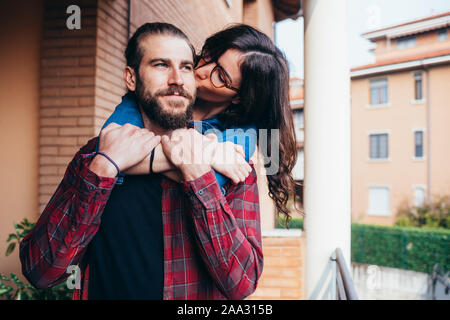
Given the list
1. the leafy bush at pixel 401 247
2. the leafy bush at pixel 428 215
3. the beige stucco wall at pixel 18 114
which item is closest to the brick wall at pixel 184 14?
the beige stucco wall at pixel 18 114

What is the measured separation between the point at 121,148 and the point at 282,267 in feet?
7.05

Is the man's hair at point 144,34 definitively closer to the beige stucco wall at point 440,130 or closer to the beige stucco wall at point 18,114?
the beige stucco wall at point 18,114

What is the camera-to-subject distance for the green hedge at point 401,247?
39.0 feet

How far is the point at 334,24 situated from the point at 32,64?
1.74 m

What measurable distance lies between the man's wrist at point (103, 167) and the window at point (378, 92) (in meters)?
18.0

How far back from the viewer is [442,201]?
50.1ft

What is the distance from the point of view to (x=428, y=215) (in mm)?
15391

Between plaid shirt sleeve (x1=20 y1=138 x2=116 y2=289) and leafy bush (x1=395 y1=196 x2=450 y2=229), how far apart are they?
1711 cm

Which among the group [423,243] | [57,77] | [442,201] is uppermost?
[57,77]

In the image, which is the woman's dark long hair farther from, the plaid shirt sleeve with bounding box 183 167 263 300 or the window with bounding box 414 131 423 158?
the window with bounding box 414 131 423 158

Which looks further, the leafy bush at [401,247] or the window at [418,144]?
the window at [418,144]

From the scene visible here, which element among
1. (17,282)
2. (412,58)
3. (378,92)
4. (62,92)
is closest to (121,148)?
(17,282)
